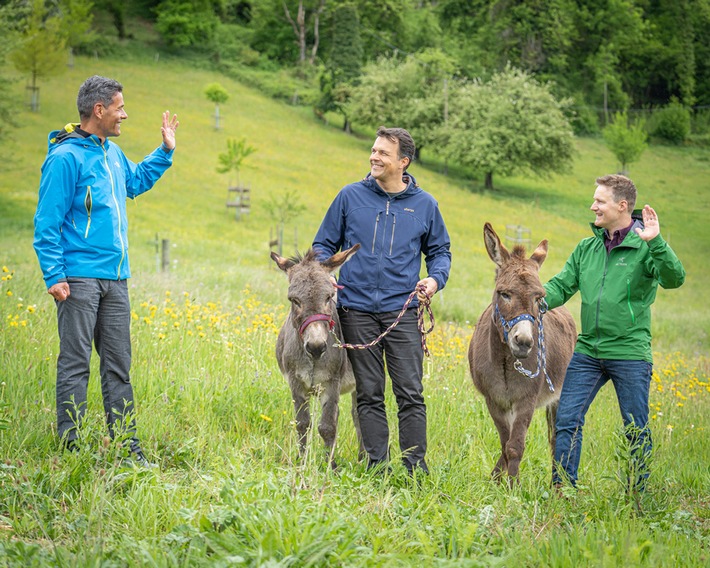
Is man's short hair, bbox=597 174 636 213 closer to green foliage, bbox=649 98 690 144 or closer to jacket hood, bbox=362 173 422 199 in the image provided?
jacket hood, bbox=362 173 422 199

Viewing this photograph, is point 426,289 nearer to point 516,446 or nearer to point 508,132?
point 516,446

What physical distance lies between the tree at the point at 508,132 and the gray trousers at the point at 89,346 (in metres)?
39.4

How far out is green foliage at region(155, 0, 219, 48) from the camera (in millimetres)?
58656

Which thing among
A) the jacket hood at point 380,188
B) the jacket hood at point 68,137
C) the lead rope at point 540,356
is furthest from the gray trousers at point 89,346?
the lead rope at point 540,356

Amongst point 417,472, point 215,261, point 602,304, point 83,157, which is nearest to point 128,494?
point 417,472

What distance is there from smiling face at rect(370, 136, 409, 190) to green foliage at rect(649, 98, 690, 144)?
177 feet

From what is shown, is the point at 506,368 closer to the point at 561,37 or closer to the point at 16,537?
the point at 16,537

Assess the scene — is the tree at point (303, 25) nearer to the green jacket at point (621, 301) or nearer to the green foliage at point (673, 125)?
the green foliage at point (673, 125)

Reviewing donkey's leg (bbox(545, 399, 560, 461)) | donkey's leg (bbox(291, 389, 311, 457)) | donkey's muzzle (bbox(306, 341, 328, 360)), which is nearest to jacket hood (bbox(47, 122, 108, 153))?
donkey's muzzle (bbox(306, 341, 328, 360))

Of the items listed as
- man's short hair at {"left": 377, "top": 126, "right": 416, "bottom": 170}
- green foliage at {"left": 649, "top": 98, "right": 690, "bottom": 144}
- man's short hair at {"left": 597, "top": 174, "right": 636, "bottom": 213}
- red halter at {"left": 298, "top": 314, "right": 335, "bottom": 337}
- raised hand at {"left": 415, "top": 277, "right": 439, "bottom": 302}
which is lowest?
green foliage at {"left": 649, "top": 98, "right": 690, "bottom": 144}

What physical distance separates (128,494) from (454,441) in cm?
309

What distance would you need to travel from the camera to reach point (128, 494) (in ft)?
12.1

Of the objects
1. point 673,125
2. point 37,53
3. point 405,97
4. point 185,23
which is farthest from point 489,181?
point 185,23

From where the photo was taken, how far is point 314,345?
4574mm
